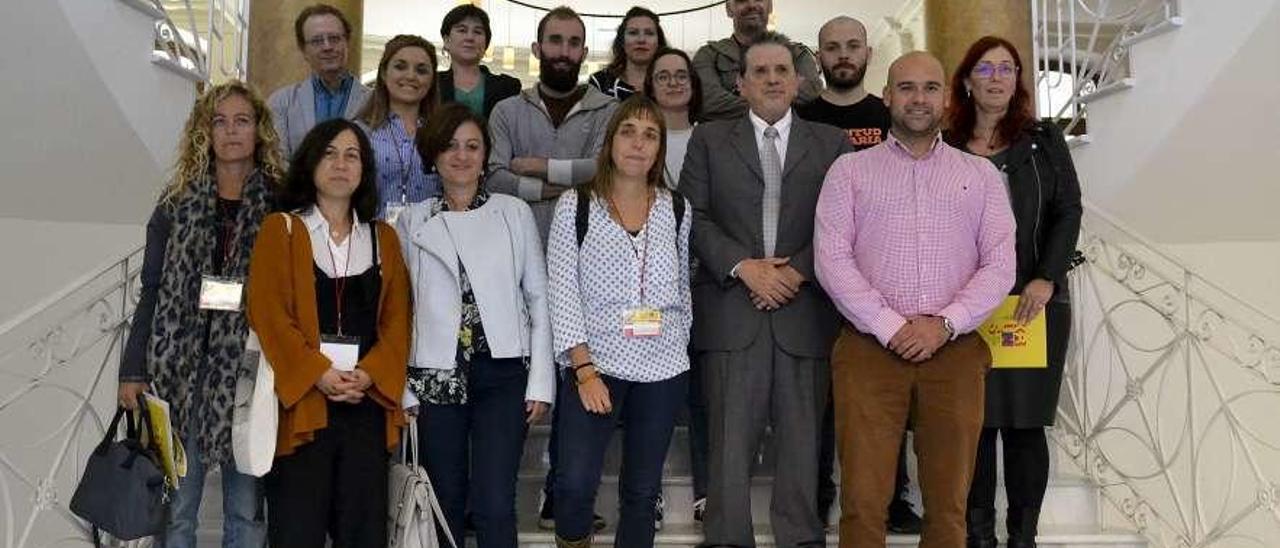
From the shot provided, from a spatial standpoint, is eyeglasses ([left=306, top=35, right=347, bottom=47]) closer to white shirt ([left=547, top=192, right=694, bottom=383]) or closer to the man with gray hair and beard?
the man with gray hair and beard

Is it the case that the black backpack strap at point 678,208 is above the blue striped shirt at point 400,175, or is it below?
below

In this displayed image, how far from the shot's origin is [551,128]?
3584 mm

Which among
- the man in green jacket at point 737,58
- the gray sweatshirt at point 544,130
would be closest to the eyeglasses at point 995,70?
the man in green jacket at point 737,58

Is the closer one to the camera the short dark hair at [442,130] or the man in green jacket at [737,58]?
the short dark hair at [442,130]

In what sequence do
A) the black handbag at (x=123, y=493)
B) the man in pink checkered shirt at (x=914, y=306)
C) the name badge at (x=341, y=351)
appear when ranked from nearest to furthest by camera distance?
the black handbag at (x=123, y=493), the name badge at (x=341, y=351), the man in pink checkered shirt at (x=914, y=306)

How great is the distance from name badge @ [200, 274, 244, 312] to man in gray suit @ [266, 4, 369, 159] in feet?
3.06

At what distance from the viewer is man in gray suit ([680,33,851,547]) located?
288 centimetres

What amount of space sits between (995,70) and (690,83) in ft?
3.47

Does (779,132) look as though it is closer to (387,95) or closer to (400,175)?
(400,175)

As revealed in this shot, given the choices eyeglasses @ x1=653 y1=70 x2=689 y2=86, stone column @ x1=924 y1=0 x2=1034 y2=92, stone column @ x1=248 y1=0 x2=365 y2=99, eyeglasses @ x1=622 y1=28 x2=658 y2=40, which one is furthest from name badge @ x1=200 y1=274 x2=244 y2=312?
stone column @ x1=924 y1=0 x2=1034 y2=92

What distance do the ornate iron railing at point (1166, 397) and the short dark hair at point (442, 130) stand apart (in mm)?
2365

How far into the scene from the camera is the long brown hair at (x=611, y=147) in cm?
295

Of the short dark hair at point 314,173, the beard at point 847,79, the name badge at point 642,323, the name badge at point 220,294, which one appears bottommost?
the name badge at point 642,323

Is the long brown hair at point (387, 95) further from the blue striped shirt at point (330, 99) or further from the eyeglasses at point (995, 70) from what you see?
the eyeglasses at point (995, 70)
